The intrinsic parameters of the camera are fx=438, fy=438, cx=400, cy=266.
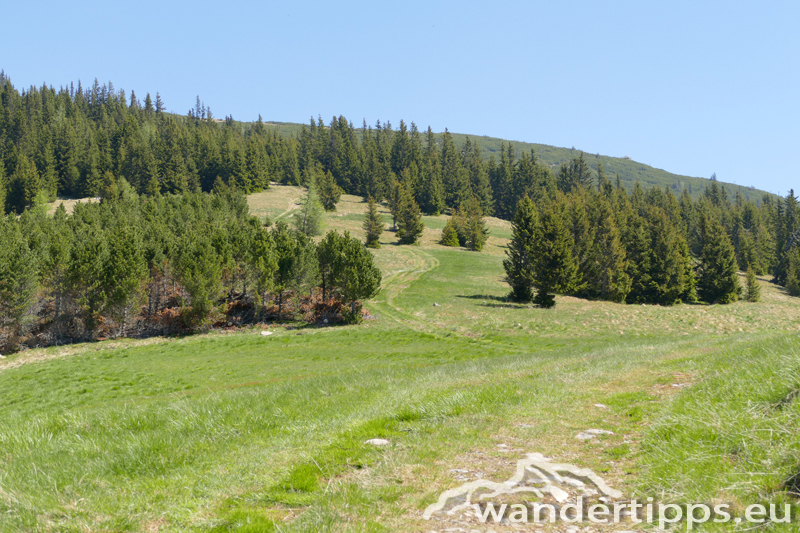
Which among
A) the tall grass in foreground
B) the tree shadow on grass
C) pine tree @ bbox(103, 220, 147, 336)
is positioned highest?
the tall grass in foreground

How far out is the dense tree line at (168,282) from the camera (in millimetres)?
40562

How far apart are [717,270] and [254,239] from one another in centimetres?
7198

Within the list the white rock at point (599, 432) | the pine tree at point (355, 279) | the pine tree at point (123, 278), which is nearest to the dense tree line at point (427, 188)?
the pine tree at point (355, 279)

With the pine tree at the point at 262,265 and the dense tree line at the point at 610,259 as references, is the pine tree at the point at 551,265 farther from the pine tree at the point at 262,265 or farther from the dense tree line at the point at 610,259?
the pine tree at the point at 262,265

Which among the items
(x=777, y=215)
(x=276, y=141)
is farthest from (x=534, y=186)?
(x=276, y=141)

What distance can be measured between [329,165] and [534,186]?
78050mm

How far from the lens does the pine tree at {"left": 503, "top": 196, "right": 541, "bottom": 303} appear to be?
172ft

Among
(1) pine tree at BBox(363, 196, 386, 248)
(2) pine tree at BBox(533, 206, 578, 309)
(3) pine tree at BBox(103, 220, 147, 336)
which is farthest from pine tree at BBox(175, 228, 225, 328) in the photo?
(1) pine tree at BBox(363, 196, 386, 248)

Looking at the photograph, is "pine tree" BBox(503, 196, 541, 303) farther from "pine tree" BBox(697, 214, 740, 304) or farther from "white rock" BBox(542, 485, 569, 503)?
"white rock" BBox(542, 485, 569, 503)

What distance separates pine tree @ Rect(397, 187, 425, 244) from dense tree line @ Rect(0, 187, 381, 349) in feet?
140

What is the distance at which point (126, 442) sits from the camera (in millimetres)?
7277

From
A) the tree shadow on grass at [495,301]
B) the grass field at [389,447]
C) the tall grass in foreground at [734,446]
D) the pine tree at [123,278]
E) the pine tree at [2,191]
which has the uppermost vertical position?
the pine tree at [2,191]

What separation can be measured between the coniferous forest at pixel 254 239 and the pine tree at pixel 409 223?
0.31m

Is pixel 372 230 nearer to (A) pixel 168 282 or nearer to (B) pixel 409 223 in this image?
(B) pixel 409 223
